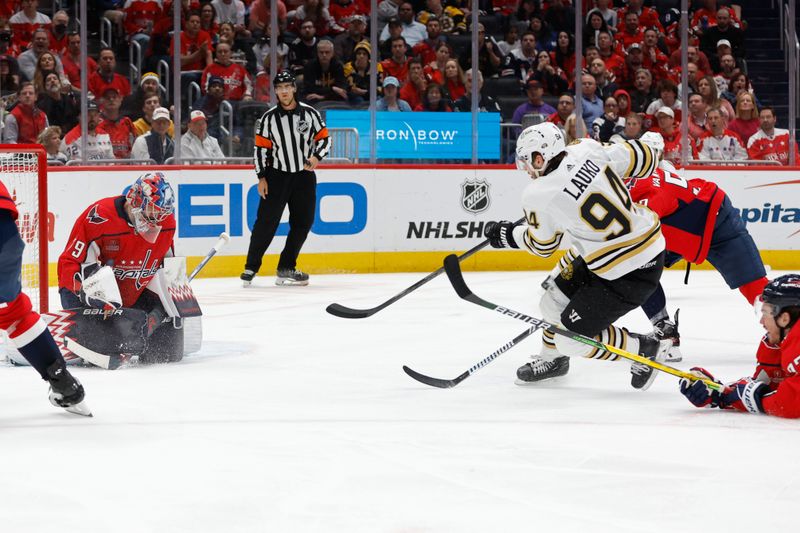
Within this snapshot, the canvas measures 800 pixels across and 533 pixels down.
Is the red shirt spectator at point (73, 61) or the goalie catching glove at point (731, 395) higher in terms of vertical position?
the red shirt spectator at point (73, 61)

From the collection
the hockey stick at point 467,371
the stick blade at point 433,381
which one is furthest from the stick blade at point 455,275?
the stick blade at point 433,381

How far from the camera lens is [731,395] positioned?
3.80 meters

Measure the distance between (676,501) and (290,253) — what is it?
5365 millimetres

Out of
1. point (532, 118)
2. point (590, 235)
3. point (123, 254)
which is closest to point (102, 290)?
point (123, 254)

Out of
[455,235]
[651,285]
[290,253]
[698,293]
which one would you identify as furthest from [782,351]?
[455,235]

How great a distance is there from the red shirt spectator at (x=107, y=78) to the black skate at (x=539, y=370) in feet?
15.0

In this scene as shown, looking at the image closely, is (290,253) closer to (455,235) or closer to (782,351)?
(455,235)

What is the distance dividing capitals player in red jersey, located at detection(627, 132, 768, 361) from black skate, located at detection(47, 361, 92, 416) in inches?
96.5

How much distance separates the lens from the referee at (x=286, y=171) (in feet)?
26.1

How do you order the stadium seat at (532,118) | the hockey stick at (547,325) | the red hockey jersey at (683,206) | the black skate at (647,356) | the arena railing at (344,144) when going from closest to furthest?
the hockey stick at (547,325) < the black skate at (647,356) < the red hockey jersey at (683,206) < the arena railing at (344,144) < the stadium seat at (532,118)

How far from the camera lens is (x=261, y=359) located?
5.06 meters

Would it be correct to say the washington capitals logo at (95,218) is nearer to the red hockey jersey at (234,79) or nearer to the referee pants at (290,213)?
the referee pants at (290,213)

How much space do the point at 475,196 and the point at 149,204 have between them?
4.61 metres

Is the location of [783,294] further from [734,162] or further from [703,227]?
[734,162]
